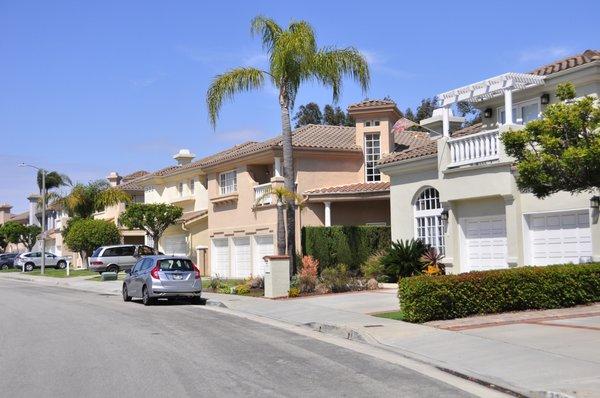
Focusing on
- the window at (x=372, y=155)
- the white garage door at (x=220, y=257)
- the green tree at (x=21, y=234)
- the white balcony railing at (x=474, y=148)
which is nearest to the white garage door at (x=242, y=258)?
the white garage door at (x=220, y=257)

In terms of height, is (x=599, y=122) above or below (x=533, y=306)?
above

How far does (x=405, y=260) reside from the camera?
24375 millimetres

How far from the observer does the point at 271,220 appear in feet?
104

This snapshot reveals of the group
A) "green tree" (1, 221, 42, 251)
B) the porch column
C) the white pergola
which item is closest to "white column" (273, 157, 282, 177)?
the white pergola

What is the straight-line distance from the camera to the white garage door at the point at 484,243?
71.8 feet

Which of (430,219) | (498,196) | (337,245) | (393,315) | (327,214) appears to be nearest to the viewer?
(393,315)

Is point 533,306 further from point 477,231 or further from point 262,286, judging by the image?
point 262,286

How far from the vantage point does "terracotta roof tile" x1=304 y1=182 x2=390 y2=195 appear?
30.0 m

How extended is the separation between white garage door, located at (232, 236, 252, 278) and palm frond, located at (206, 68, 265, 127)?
11083mm

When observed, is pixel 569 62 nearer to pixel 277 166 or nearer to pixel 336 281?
pixel 336 281

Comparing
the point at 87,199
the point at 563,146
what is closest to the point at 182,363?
the point at 563,146

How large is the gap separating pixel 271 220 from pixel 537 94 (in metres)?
14.1

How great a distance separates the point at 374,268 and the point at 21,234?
184ft

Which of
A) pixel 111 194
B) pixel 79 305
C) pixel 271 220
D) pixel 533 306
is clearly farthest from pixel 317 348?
pixel 111 194
